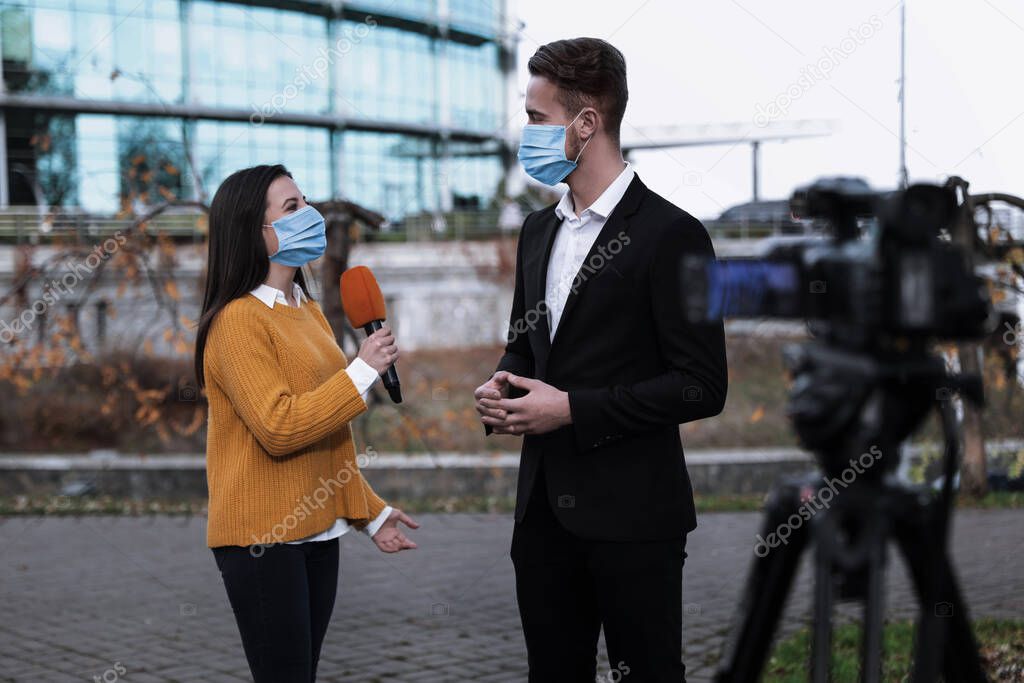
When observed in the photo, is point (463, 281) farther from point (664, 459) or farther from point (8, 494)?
point (664, 459)

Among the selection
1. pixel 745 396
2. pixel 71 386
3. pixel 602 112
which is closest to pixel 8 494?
pixel 71 386

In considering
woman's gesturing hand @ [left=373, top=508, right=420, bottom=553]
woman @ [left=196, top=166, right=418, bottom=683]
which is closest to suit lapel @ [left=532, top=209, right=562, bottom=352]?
woman @ [left=196, top=166, right=418, bottom=683]

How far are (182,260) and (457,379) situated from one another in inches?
282

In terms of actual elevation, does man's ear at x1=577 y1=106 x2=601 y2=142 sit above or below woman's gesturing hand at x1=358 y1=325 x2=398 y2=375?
above

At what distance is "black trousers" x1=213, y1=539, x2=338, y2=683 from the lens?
3.28 meters

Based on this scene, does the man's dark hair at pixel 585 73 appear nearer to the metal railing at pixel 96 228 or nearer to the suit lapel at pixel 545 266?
the suit lapel at pixel 545 266

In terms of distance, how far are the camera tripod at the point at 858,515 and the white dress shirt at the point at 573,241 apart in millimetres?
1322

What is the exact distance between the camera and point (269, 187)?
3600mm

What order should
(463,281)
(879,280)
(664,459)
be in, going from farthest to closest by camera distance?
1. (463,281)
2. (664,459)
3. (879,280)

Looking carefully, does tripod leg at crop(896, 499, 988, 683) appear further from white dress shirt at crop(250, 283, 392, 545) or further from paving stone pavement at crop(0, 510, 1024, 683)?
paving stone pavement at crop(0, 510, 1024, 683)

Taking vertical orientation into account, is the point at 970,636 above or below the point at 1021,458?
above

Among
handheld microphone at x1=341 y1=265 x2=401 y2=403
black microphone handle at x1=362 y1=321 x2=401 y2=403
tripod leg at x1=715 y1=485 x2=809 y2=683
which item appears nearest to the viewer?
tripod leg at x1=715 y1=485 x2=809 y2=683

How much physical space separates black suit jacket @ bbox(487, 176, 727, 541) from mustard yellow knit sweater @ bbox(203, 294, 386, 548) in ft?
2.13

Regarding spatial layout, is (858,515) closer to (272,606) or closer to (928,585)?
(928,585)
